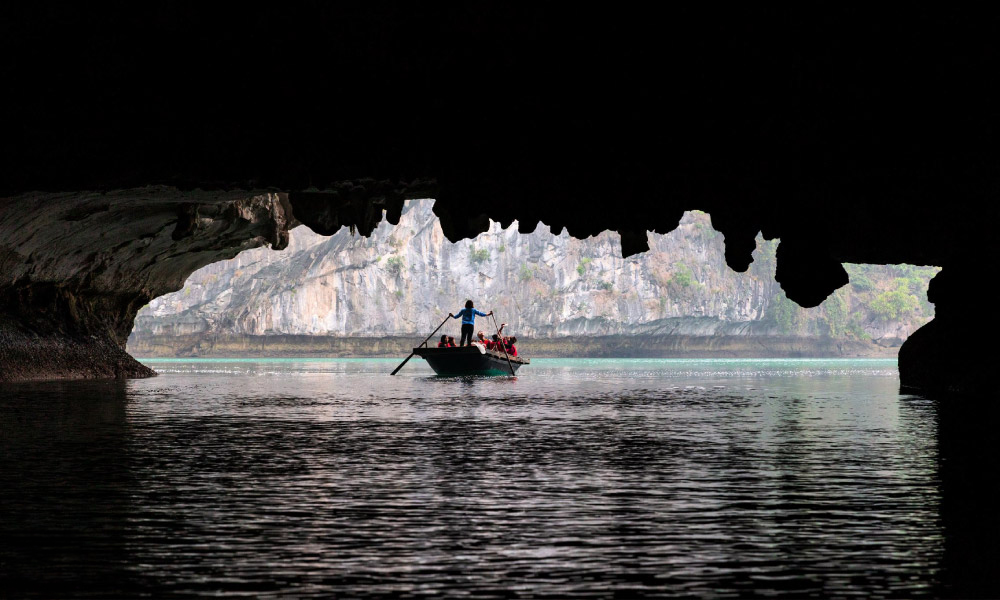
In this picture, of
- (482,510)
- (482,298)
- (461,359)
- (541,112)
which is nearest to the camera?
(482,510)

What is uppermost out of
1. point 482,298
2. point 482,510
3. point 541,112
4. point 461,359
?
point 482,298

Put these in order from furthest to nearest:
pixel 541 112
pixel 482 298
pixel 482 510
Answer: pixel 482 298, pixel 541 112, pixel 482 510

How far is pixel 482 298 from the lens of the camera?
154 meters

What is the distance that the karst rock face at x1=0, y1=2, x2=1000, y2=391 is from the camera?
16.8 meters

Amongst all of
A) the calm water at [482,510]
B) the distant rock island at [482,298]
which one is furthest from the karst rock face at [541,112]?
the distant rock island at [482,298]

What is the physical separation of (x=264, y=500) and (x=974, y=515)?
5185 millimetres

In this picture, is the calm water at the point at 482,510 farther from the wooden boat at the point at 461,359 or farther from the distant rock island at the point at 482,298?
the distant rock island at the point at 482,298

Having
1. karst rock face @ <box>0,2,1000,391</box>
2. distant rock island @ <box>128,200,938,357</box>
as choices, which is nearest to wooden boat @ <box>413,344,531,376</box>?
karst rock face @ <box>0,2,1000,391</box>

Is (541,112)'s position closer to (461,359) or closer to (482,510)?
(482,510)

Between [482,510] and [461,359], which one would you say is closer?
[482,510]

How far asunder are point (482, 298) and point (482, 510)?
146 metres

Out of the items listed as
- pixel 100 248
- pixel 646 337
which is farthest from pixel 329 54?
pixel 646 337

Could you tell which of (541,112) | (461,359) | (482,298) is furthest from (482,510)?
(482,298)

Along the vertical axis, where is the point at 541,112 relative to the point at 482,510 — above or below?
above
